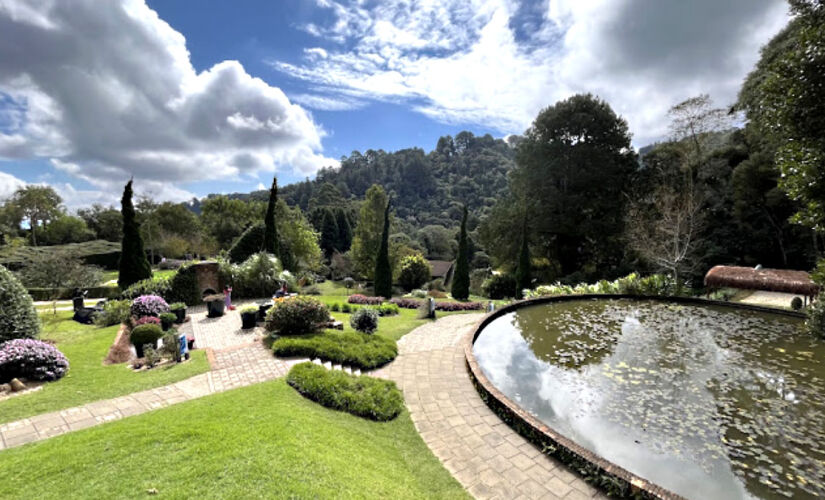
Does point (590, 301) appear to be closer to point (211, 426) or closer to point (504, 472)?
point (504, 472)

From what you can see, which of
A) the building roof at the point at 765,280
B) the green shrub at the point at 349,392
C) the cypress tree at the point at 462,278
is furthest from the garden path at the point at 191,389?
the building roof at the point at 765,280

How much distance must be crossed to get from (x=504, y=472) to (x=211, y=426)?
12.4 ft

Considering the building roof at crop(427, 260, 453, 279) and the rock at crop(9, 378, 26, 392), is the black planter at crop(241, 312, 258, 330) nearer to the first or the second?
the rock at crop(9, 378, 26, 392)

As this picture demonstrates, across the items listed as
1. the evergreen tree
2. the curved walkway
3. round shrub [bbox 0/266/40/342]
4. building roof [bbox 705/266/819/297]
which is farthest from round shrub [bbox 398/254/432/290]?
round shrub [bbox 0/266/40/342]

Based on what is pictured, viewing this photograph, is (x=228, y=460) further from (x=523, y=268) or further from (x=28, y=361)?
(x=523, y=268)

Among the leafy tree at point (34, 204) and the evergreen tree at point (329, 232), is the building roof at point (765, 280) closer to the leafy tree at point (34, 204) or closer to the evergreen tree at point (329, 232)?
the evergreen tree at point (329, 232)

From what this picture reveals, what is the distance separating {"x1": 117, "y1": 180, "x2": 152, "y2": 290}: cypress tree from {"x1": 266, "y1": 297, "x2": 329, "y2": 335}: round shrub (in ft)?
29.6

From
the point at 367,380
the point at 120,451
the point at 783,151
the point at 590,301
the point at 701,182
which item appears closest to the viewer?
the point at 120,451

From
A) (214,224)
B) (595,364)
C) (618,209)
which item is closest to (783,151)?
(595,364)

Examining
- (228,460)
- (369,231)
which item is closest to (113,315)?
(228,460)

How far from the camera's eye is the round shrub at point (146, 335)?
26.8 feet

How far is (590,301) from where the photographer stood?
585 inches

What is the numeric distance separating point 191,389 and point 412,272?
2443cm

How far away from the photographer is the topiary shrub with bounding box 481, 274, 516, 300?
2364 cm
